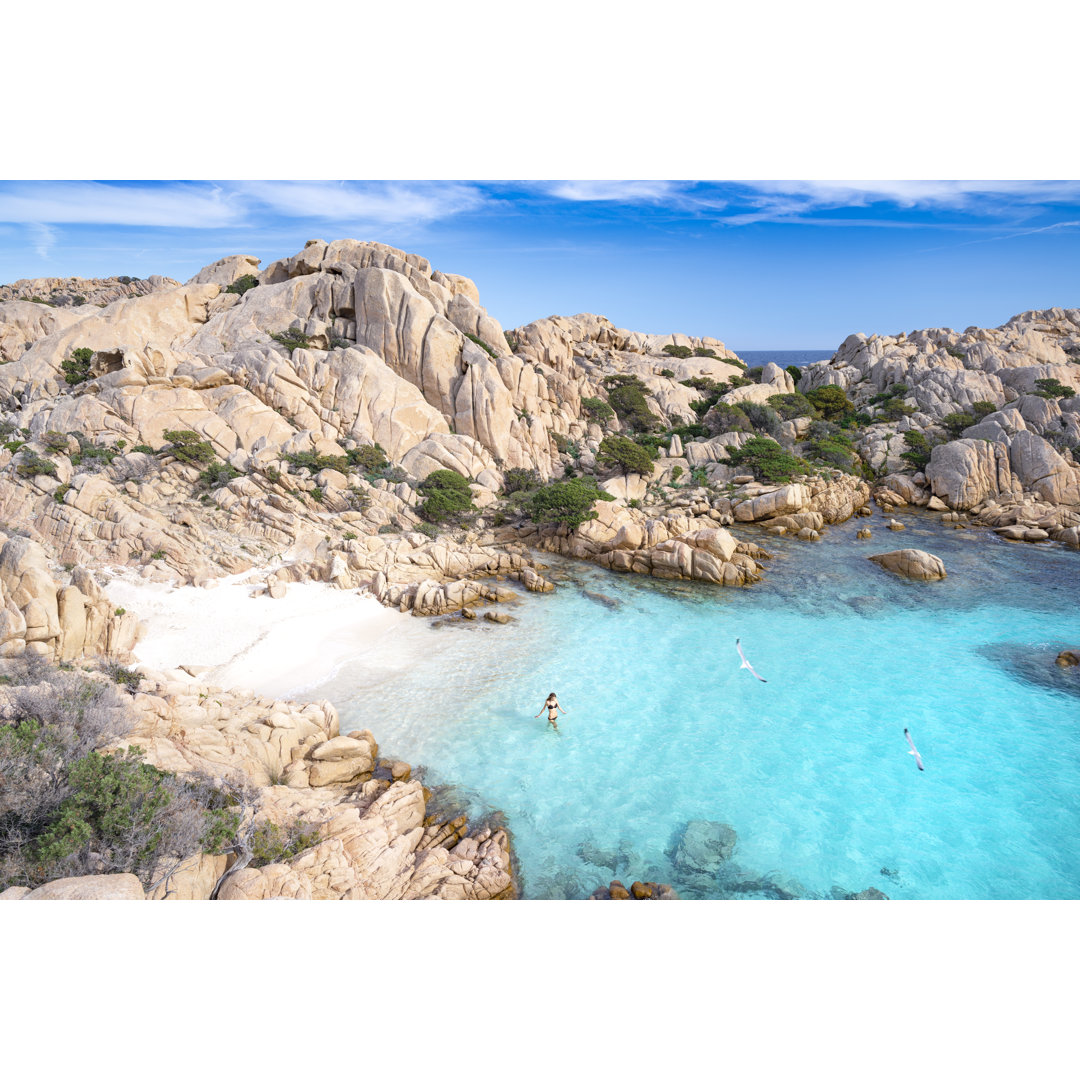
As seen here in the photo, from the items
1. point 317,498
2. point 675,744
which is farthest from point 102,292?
point 675,744

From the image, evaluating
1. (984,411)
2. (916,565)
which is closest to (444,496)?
(916,565)

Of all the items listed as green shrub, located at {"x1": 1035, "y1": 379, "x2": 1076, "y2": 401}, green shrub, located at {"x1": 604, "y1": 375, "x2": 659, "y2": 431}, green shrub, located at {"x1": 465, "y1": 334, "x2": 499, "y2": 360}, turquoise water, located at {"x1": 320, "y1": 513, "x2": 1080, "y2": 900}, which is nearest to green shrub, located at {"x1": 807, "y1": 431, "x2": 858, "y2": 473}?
green shrub, located at {"x1": 604, "y1": 375, "x2": 659, "y2": 431}

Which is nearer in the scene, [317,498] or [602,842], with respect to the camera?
[602,842]

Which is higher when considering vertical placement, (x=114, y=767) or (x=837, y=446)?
(x=837, y=446)

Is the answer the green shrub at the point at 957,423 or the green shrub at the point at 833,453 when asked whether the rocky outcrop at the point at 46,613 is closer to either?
the green shrub at the point at 833,453

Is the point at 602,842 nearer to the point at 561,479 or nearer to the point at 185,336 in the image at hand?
the point at 561,479

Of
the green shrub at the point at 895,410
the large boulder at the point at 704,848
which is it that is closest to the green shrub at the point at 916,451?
the green shrub at the point at 895,410

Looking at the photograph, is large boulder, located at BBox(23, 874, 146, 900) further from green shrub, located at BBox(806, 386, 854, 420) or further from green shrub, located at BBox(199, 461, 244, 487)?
green shrub, located at BBox(806, 386, 854, 420)

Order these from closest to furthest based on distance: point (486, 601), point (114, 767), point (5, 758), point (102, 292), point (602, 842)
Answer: point (5, 758) → point (114, 767) → point (602, 842) → point (486, 601) → point (102, 292)
